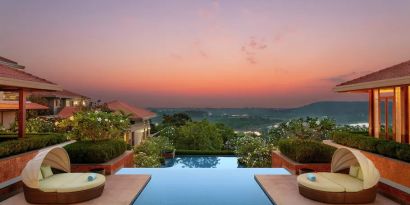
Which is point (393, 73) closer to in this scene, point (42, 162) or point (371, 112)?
point (371, 112)

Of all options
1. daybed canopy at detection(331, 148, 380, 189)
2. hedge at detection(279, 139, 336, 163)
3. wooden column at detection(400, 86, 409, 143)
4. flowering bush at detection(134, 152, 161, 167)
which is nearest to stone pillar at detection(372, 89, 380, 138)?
wooden column at detection(400, 86, 409, 143)

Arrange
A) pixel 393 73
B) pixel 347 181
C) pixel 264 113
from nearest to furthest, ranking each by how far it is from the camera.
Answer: pixel 347 181, pixel 393 73, pixel 264 113

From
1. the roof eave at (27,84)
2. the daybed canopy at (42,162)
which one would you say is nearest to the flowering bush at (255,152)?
the roof eave at (27,84)

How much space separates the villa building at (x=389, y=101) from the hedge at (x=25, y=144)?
33.4 ft

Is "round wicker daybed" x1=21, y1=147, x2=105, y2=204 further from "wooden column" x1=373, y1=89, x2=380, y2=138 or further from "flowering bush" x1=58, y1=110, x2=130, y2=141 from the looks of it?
"wooden column" x1=373, y1=89, x2=380, y2=138

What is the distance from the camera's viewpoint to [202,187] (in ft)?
28.1

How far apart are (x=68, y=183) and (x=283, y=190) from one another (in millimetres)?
4872

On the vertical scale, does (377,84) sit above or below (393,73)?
below

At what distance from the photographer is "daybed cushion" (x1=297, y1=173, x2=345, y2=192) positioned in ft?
22.0

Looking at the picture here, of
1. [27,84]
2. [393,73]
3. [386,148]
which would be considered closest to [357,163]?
[386,148]

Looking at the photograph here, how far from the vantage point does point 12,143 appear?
29.1 ft

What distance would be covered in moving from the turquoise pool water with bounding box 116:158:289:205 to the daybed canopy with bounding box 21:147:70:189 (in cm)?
208

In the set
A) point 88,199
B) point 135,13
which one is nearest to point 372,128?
point 88,199

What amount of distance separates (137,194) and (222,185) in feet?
7.54
